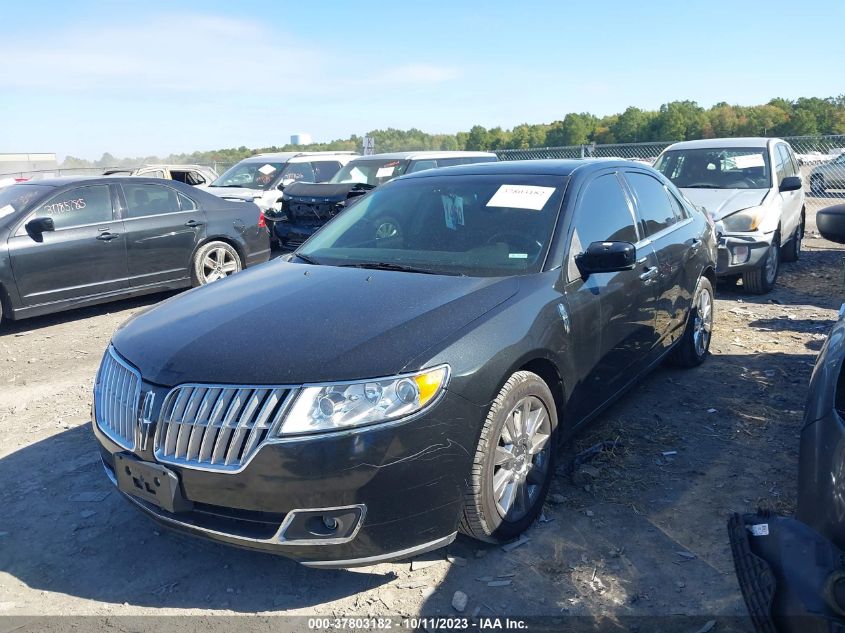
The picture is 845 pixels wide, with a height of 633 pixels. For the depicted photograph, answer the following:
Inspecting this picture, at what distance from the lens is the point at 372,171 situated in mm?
11812

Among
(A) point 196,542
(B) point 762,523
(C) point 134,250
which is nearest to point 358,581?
(A) point 196,542

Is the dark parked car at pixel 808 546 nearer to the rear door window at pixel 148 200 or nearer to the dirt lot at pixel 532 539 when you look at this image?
the dirt lot at pixel 532 539

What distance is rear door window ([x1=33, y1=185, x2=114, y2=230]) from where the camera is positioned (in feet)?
25.0

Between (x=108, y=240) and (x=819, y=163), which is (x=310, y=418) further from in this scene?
(x=819, y=163)

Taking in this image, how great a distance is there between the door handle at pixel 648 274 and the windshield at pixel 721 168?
529cm

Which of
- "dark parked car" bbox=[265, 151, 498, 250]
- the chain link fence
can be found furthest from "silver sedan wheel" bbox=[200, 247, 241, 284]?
the chain link fence

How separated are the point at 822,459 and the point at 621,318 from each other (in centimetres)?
197

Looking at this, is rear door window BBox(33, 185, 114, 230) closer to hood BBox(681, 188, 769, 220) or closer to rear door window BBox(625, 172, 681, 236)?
rear door window BBox(625, 172, 681, 236)

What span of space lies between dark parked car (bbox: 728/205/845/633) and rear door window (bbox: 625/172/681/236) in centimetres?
241

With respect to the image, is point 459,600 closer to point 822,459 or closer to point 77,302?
point 822,459

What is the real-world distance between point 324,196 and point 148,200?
8.96ft

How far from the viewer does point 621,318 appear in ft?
13.5

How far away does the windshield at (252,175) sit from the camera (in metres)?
13.6

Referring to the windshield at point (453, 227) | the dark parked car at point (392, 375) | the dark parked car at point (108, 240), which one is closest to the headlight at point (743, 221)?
the dark parked car at point (392, 375)
